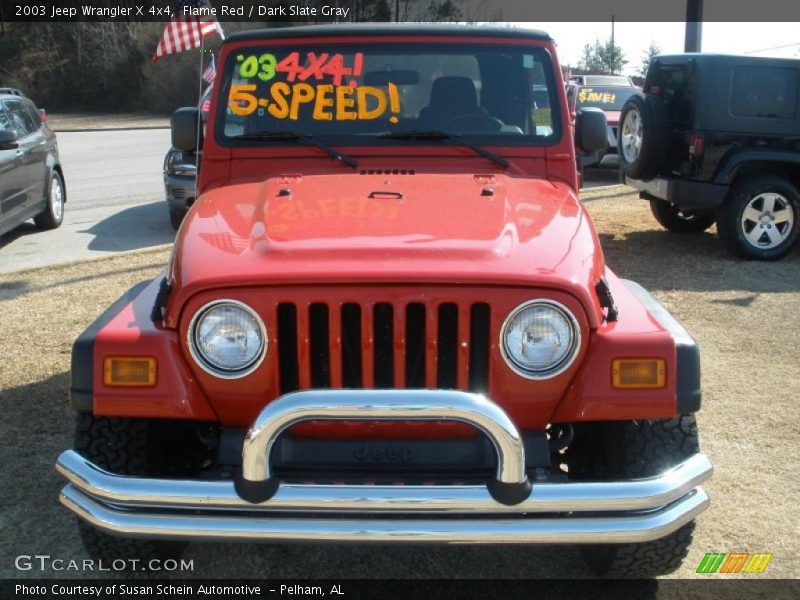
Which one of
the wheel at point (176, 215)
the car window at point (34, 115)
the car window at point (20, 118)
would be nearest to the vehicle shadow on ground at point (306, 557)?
the wheel at point (176, 215)

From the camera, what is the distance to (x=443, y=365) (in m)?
2.68

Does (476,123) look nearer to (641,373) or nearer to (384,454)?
(641,373)

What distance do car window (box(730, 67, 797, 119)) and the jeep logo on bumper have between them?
662 cm

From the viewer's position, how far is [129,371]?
271 centimetres

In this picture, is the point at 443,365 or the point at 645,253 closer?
the point at 443,365

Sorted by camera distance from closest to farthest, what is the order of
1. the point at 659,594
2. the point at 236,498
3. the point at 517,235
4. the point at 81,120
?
the point at 236,498
the point at 517,235
the point at 659,594
the point at 81,120

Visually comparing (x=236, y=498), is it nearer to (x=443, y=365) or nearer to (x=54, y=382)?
(x=443, y=365)

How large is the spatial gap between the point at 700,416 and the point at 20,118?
7811mm

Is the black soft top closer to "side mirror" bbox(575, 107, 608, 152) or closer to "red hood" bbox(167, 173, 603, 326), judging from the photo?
"side mirror" bbox(575, 107, 608, 152)

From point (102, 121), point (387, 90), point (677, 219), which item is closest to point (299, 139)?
point (387, 90)

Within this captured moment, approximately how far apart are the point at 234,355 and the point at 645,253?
22.4 ft

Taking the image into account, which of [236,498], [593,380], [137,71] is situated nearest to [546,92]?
[593,380]

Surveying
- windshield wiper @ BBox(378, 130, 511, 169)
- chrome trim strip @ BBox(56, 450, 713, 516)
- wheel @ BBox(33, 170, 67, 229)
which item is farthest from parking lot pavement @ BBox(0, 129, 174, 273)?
A: chrome trim strip @ BBox(56, 450, 713, 516)

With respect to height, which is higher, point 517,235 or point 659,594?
point 517,235
